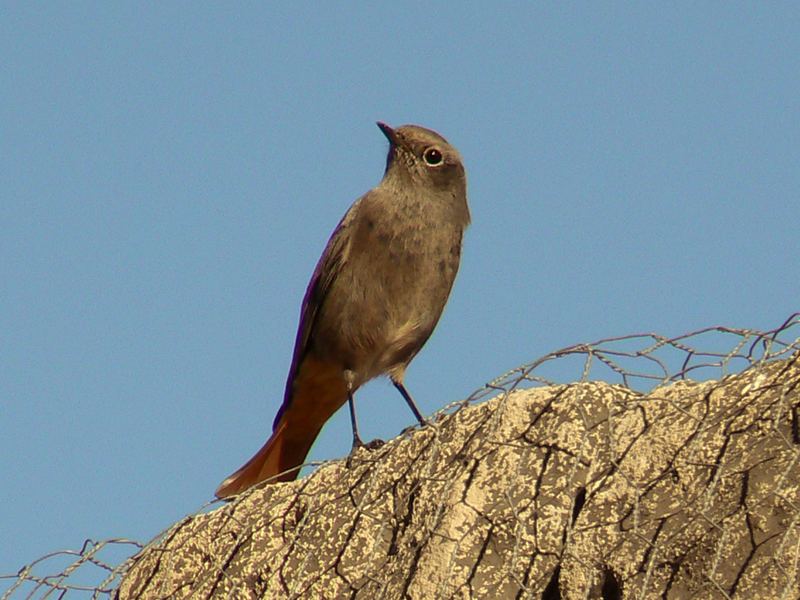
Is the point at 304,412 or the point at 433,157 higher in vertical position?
the point at 433,157

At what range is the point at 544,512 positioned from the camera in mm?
3822

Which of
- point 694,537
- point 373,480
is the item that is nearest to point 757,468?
point 694,537

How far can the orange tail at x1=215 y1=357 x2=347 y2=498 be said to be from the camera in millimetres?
7113

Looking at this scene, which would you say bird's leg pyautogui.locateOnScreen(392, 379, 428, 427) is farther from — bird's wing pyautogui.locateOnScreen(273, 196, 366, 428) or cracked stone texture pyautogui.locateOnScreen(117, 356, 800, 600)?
cracked stone texture pyautogui.locateOnScreen(117, 356, 800, 600)

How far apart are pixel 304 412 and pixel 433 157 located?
5.09ft

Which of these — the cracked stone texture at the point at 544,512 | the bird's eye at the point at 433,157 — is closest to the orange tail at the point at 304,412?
the bird's eye at the point at 433,157

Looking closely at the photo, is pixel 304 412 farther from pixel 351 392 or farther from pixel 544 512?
pixel 544 512

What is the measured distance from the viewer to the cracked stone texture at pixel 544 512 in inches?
132

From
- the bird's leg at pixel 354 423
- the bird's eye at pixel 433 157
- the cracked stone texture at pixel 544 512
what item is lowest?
the cracked stone texture at pixel 544 512

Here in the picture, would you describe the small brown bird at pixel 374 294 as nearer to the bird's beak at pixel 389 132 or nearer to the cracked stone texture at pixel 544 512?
the bird's beak at pixel 389 132

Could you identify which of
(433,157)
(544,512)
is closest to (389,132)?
(433,157)

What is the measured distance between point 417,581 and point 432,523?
178mm

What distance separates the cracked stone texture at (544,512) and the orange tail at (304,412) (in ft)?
7.62

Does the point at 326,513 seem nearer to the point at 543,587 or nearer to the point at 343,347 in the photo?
the point at 543,587
